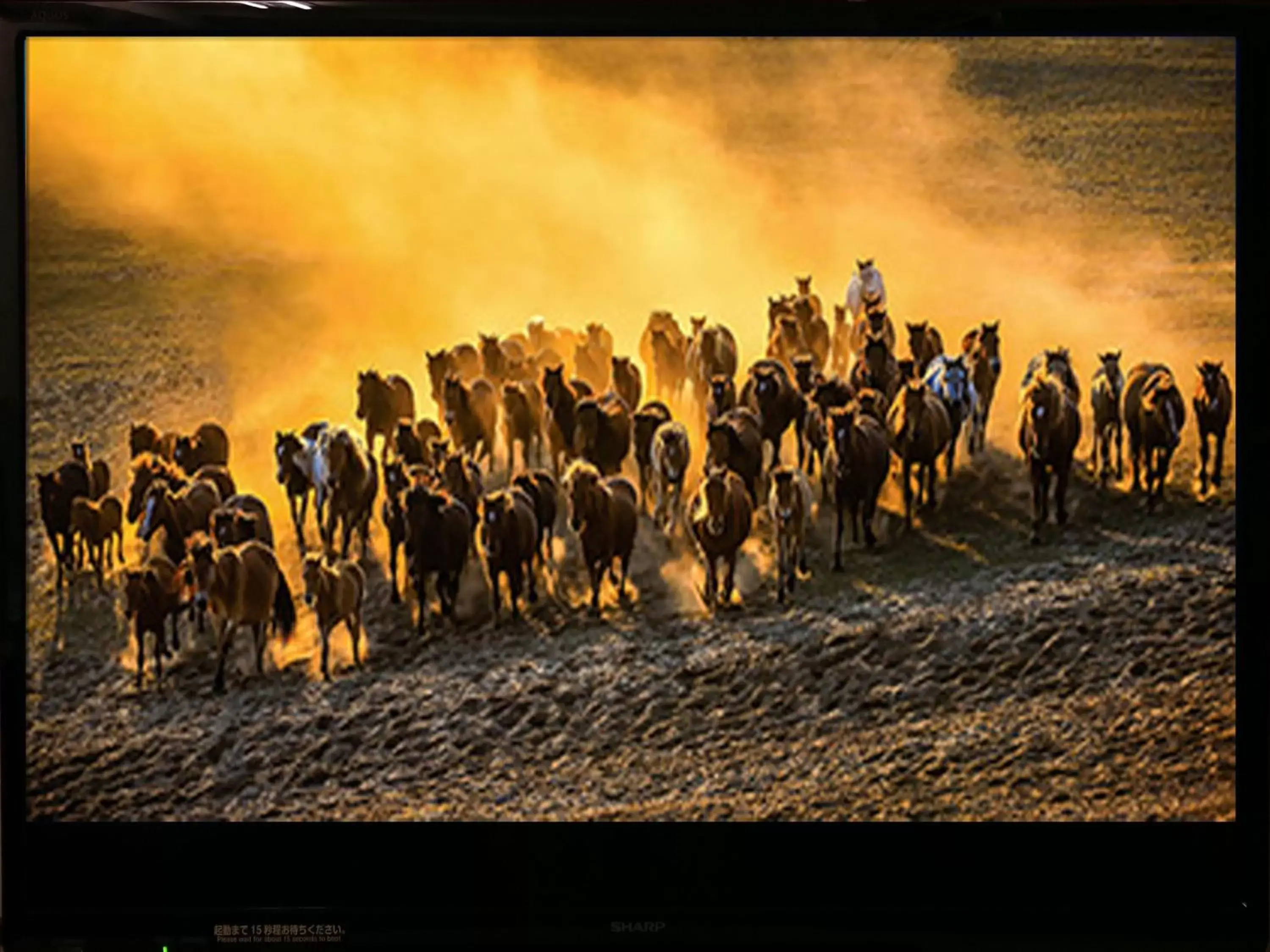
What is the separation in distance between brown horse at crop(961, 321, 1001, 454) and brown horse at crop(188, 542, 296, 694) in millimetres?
988

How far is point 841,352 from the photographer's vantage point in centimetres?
228

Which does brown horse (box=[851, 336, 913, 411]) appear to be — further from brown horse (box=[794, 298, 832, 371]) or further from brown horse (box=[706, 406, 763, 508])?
brown horse (box=[706, 406, 763, 508])

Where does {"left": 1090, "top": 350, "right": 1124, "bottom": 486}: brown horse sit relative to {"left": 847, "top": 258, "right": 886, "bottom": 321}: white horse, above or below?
below

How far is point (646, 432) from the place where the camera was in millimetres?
2277

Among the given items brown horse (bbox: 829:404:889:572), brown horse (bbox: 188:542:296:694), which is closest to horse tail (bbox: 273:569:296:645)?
brown horse (bbox: 188:542:296:694)


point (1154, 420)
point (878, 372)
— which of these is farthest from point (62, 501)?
point (1154, 420)

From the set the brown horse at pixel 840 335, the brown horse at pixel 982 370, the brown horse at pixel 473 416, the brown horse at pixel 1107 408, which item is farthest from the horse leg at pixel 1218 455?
the brown horse at pixel 473 416

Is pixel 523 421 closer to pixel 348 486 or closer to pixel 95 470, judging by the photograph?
pixel 348 486

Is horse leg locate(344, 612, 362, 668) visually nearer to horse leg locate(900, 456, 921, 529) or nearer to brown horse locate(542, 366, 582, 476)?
brown horse locate(542, 366, 582, 476)

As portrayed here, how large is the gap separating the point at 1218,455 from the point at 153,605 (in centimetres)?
150

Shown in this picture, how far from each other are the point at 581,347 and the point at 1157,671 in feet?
3.04

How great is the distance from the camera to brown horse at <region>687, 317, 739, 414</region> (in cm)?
226

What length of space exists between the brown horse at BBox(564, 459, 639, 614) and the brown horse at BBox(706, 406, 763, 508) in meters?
0.13

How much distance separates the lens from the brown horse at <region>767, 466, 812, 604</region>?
2260mm
